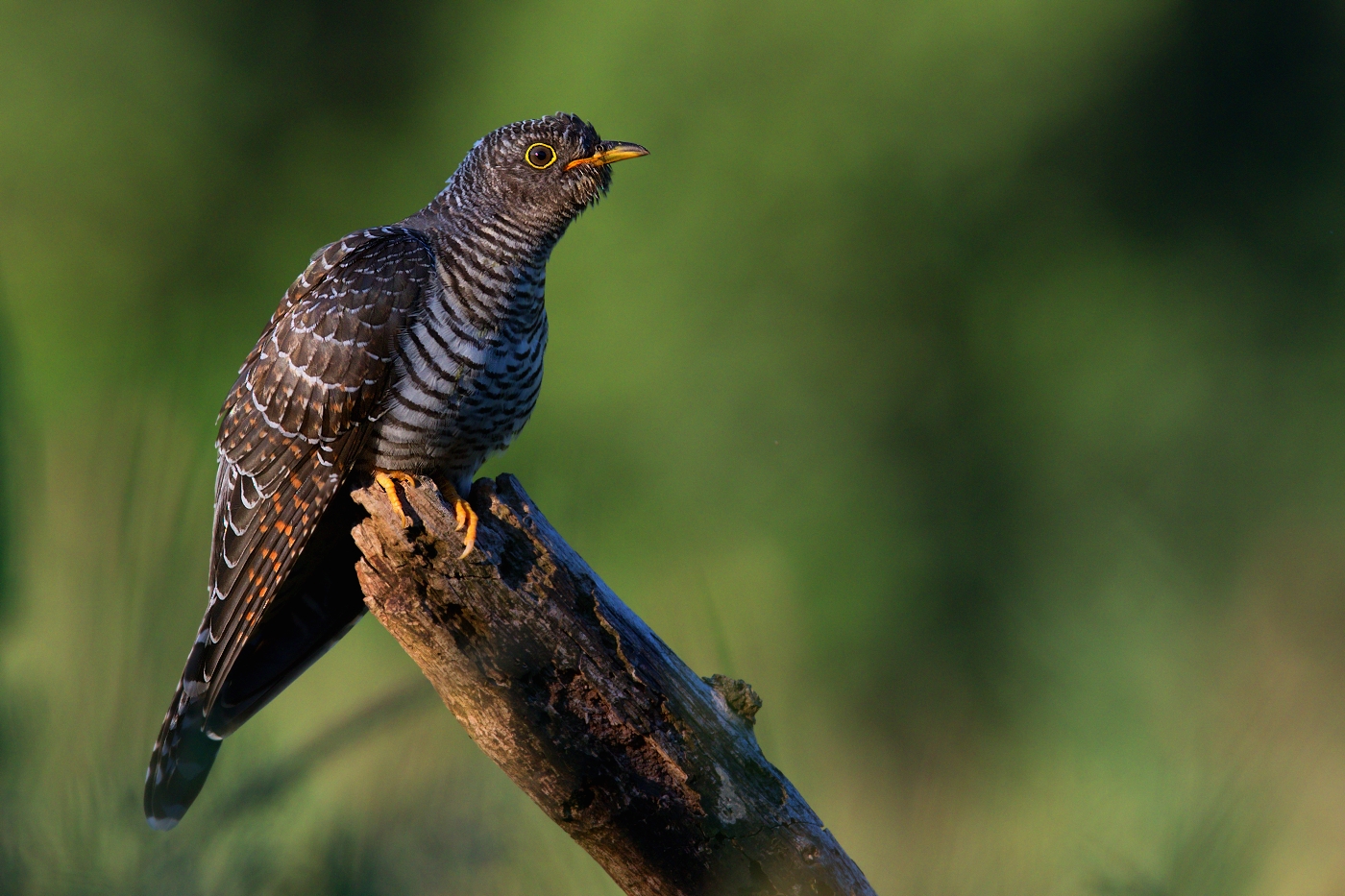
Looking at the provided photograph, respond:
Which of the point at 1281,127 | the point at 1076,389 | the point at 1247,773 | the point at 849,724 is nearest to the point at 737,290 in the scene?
the point at 1076,389

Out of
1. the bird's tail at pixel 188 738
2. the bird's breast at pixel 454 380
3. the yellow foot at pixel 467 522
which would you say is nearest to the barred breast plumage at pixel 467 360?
the bird's breast at pixel 454 380

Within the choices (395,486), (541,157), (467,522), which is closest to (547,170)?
(541,157)

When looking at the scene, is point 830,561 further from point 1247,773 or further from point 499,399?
point 1247,773

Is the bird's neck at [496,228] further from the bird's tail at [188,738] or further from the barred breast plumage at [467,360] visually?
the bird's tail at [188,738]

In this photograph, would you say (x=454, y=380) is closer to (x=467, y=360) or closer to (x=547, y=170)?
(x=467, y=360)

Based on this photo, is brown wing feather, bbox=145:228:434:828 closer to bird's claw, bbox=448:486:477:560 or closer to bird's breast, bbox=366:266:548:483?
bird's breast, bbox=366:266:548:483

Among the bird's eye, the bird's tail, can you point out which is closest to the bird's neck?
the bird's eye

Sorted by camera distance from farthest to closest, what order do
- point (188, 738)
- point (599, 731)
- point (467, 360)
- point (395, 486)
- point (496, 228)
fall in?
point (496, 228) < point (467, 360) < point (188, 738) < point (395, 486) < point (599, 731)

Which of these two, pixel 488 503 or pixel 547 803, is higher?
pixel 488 503
